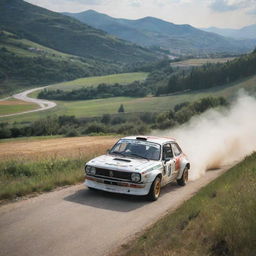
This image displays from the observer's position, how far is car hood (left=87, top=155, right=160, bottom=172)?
10852 mm

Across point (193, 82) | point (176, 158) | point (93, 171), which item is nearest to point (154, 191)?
point (93, 171)

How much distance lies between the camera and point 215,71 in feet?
399

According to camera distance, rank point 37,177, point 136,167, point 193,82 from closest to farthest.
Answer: point 136,167, point 37,177, point 193,82

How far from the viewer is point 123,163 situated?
11188mm

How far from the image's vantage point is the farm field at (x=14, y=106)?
109800mm

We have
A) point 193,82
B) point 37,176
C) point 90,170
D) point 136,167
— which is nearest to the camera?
point 136,167

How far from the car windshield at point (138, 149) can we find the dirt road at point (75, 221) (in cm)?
136

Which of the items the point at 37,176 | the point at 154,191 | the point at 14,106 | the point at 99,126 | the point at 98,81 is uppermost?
the point at 154,191

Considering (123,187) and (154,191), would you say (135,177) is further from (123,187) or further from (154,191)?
(154,191)

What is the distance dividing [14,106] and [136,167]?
111857 mm

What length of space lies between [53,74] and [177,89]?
8680 centimetres

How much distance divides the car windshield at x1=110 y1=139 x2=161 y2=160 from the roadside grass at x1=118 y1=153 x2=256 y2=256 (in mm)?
3594

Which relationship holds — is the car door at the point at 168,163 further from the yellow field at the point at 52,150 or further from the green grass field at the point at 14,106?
the green grass field at the point at 14,106

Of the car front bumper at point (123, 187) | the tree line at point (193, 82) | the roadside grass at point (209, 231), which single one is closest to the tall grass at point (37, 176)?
the car front bumper at point (123, 187)
